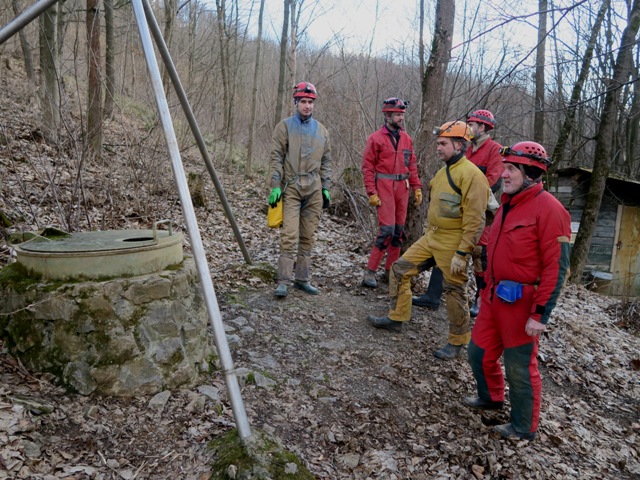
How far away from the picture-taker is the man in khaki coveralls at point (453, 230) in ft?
13.7

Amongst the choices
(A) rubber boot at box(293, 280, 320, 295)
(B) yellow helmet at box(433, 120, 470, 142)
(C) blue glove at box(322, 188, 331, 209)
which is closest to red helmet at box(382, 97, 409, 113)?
(C) blue glove at box(322, 188, 331, 209)

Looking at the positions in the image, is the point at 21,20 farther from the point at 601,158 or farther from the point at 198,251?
the point at 601,158

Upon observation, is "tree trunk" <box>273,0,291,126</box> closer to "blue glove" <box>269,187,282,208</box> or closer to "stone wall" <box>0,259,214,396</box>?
"blue glove" <box>269,187,282,208</box>

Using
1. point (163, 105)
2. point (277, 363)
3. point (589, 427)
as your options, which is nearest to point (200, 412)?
point (277, 363)

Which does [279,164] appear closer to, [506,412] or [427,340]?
[427,340]

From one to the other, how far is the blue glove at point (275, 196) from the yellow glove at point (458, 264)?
209 centimetres

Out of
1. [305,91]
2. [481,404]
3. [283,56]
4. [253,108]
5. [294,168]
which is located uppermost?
[283,56]

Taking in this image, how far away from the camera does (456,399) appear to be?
4023 mm

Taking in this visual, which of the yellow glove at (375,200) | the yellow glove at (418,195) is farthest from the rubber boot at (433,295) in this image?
the yellow glove at (375,200)

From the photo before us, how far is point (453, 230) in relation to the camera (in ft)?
14.3

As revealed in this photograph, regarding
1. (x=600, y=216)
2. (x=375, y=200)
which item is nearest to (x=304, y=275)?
(x=375, y=200)

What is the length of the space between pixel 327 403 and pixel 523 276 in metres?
1.75

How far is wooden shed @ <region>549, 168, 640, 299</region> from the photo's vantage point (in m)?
12.9

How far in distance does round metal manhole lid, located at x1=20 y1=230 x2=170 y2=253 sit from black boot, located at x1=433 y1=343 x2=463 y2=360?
2.79 m
